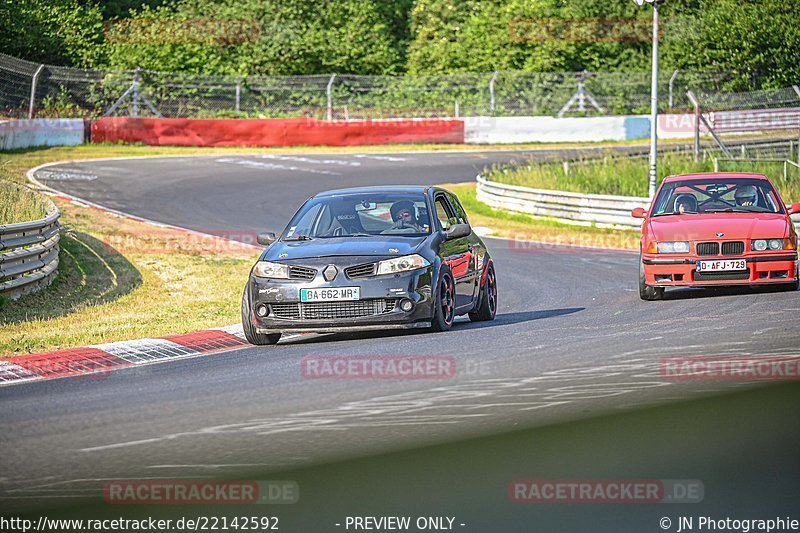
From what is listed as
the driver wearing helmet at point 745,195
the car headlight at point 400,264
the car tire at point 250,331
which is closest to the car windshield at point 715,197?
the driver wearing helmet at point 745,195

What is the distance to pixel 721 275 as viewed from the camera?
13.9m

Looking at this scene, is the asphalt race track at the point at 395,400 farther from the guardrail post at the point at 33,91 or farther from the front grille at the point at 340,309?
the guardrail post at the point at 33,91

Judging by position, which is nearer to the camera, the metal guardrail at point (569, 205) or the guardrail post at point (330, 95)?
the metal guardrail at point (569, 205)

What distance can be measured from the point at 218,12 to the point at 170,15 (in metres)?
2.08

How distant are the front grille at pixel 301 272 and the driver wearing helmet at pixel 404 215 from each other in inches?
49.1

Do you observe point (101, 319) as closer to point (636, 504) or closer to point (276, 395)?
point (276, 395)

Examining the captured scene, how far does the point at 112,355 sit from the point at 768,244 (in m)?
7.33

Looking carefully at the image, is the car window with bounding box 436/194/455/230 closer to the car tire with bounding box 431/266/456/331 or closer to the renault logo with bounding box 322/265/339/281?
the car tire with bounding box 431/266/456/331

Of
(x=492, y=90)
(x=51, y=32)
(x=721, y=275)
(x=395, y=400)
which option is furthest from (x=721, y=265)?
(x=51, y=32)

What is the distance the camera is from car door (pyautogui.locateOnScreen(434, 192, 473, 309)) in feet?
39.0

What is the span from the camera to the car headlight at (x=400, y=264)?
11.0 meters

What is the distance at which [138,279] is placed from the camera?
1783 cm

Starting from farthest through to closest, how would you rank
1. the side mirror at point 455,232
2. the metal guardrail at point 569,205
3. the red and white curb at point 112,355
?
1. the metal guardrail at point 569,205
2. the side mirror at point 455,232
3. the red and white curb at point 112,355

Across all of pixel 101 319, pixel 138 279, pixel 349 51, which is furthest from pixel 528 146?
pixel 101 319
